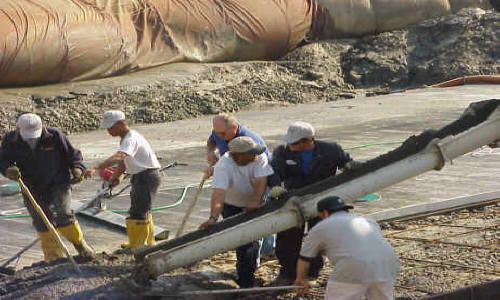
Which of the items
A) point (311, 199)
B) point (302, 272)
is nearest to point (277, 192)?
point (311, 199)

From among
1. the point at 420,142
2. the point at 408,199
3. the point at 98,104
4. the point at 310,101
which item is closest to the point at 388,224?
the point at 408,199

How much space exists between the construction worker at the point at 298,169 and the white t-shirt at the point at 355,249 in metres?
1.97

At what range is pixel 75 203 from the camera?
1373 cm

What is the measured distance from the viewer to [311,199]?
28.1 ft

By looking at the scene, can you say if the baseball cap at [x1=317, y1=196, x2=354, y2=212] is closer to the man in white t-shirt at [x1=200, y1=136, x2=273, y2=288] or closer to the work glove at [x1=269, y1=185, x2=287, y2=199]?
the work glove at [x1=269, y1=185, x2=287, y2=199]

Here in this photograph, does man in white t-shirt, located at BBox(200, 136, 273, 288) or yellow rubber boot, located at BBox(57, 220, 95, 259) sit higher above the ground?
man in white t-shirt, located at BBox(200, 136, 273, 288)

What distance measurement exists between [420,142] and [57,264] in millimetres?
3722

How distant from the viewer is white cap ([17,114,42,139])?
33.4 ft

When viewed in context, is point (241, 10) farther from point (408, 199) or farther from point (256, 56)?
point (408, 199)

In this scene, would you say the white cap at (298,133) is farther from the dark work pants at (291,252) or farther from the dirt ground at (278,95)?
the dirt ground at (278,95)

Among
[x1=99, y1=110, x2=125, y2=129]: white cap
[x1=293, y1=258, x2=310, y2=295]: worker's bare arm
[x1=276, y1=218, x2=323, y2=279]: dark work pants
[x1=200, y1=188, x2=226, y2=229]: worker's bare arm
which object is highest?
[x1=99, y1=110, x2=125, y2=129]: white cap

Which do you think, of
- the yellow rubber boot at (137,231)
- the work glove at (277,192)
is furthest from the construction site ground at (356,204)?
the work glove at (277,192)

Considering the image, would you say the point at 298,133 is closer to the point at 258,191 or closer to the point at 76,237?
the point at 258,191

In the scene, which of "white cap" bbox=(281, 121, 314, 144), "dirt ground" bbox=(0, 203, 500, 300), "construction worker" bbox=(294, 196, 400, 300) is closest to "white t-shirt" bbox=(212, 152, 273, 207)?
"white cap" bbox=(281, 121, 314, 144)
